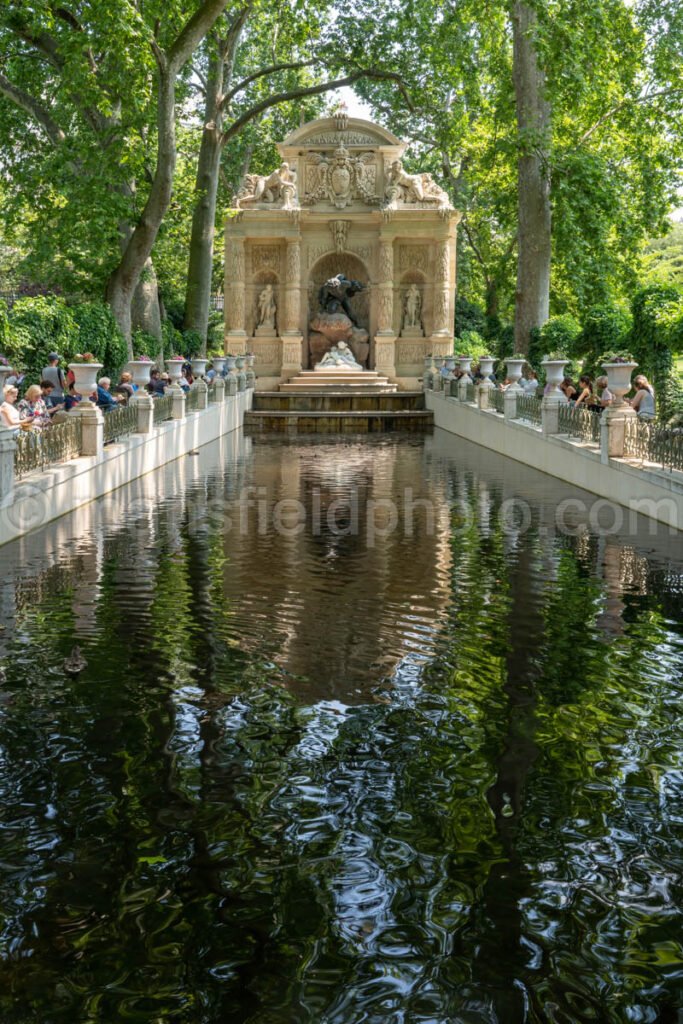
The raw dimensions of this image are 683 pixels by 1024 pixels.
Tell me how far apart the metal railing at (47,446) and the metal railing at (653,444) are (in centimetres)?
678

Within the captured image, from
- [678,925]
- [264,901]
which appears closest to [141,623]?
[264,901]

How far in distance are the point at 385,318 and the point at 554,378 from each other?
17.9 m

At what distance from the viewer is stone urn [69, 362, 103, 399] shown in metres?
15.9

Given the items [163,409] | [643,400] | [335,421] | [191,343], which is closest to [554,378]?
[643,400]

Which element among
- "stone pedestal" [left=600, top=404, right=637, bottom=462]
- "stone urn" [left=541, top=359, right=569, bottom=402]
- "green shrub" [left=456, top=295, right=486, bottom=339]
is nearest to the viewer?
"stone pedestal" [left=600, top=404, right=637, bottom=462]

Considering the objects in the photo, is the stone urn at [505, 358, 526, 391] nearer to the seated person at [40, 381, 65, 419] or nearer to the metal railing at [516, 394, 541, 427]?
the metal railing at [516, 394, 541, 427]

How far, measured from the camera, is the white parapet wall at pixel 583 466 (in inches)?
523

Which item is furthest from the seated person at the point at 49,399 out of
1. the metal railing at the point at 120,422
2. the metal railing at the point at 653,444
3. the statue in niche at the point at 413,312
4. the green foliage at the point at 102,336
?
the statue in niche at the point at 413,312

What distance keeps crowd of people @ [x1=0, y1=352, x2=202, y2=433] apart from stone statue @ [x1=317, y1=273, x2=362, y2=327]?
44.5 feet

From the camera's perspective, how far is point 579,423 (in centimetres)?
1775

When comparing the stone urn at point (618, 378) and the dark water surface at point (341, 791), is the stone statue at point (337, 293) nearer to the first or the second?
the stone urn at point (618, 378)

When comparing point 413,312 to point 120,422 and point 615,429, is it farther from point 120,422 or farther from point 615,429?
point 615,429

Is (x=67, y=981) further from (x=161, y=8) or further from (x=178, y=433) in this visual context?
(x=161, y=8)

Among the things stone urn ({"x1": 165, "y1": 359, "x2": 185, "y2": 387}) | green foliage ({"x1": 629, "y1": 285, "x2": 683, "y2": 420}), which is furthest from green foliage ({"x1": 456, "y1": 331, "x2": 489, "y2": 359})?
stone urn ({"x1": 165, "y1": 359, "x2": 185, "y2": 387})
